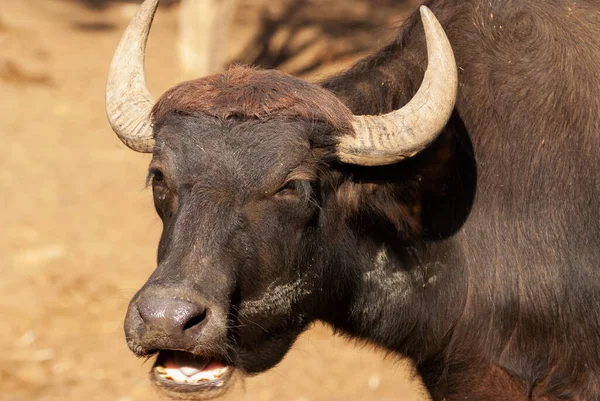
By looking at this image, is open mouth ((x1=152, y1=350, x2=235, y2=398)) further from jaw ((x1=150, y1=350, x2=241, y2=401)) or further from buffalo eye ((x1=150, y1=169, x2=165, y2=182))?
buffalo eye ((x1=150, y1=169, x2=165, y2=182))

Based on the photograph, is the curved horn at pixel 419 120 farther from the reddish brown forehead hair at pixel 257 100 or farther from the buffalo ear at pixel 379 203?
the buffalo ear at pixel 379 203

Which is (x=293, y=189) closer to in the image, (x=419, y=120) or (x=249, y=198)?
(x=249, y=198)

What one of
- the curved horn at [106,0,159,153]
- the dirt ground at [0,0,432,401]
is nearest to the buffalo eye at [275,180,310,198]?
the curved horn at [106,0,159,153]

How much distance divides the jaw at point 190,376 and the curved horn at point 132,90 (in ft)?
3.87

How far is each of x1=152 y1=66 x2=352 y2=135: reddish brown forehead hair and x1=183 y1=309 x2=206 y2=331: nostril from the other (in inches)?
39.0

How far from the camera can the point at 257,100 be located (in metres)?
4.62

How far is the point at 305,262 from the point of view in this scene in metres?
4.85

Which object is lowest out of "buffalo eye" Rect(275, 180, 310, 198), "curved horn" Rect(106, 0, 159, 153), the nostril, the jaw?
the jaw

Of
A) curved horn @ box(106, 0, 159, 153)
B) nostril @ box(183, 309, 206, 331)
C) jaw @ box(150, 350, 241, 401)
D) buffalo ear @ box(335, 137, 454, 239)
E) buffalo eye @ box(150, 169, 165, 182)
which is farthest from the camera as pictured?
curved horn @ box(106, 0, 159, 153)

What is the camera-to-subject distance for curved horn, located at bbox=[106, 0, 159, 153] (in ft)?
16.6

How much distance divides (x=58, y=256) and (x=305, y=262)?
6.36 m

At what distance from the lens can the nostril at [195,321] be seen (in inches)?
164

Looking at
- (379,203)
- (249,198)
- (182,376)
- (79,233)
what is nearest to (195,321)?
(182,376)

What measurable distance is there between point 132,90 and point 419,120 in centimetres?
162
